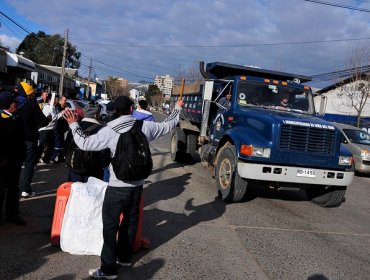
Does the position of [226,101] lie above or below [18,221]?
above

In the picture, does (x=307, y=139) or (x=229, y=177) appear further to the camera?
(x=229, y=177)

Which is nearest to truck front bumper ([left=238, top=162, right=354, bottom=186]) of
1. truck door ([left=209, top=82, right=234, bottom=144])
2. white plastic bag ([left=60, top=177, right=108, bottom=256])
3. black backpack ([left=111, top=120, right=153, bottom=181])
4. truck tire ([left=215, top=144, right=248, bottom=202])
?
truck tire ([left=215, top=144, right=248, bottom=202])

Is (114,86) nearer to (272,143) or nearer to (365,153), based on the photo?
(365,153)

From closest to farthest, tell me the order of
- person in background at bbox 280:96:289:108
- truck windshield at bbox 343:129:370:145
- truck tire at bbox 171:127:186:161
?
person in background at bbox 280:96:289:108 → truck tire at bbox 171:127:186:161 → truck windshield at bbox 343:129:370:145

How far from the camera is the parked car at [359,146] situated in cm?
1467

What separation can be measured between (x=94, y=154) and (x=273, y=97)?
5.13 metres

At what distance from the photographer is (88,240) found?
480 centimetres

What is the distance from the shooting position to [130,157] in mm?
4090

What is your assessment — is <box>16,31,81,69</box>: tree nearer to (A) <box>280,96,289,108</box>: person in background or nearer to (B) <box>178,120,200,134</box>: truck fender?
(B) <box>178,120,200,134</box>: truck fender

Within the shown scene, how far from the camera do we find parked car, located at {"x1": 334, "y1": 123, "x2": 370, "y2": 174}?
48.1 ft

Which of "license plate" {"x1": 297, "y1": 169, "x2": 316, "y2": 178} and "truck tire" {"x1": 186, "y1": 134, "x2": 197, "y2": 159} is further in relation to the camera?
"truck tire" {"x1": 186, "y1": 134, "x2": 197, "y2": 159}

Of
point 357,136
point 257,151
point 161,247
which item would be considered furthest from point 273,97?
point 357,136

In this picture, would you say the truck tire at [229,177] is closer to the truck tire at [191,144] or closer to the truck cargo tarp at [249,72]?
the truck cargo tarp at [249,72]

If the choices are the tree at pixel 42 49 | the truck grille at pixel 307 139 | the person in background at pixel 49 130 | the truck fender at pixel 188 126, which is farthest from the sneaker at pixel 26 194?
the tree at pixel 42 49
